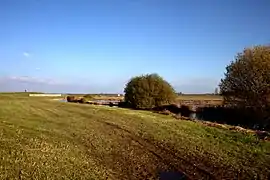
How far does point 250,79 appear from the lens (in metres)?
58.6

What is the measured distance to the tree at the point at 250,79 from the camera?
187ft

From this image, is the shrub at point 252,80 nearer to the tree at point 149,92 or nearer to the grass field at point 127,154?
the grass field at point 127,154

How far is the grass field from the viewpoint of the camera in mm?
19312

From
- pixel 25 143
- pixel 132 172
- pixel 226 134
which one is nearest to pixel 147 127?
pixel 226 134

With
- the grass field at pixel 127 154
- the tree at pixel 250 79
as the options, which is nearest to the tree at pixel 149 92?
the tree at pixel 250 79

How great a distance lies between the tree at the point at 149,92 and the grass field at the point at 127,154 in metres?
52.7

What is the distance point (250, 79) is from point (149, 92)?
115 feet

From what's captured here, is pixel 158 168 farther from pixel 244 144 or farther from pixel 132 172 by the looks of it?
pixel 244 144

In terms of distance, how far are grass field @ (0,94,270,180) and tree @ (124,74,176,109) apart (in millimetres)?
52655

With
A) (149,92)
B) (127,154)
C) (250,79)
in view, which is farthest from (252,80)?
(127,154)

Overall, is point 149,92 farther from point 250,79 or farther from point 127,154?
point 127,154

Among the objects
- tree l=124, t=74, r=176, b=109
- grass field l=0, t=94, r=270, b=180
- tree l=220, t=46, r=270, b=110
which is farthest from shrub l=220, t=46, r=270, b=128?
tree l=124, t=74, r=176, b=109

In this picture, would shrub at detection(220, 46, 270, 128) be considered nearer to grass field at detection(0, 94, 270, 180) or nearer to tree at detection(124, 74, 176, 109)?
grass field at detection(0, 94, 270, 180)

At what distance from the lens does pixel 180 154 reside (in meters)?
25.7
